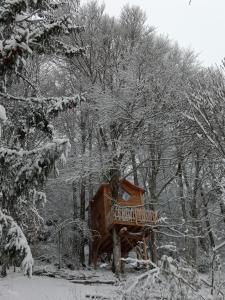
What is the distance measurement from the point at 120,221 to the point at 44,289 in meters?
4.98

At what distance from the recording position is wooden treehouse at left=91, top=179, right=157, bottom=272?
57.3 feet

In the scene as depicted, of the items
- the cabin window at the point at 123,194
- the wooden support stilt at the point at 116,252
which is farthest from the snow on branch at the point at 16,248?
the cabin window at the point at 123,194

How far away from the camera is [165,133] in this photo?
1886 centimetres

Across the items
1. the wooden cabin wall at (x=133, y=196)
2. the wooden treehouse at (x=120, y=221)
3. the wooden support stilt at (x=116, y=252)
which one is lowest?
the wooden support stilt at (x=116, y=252)

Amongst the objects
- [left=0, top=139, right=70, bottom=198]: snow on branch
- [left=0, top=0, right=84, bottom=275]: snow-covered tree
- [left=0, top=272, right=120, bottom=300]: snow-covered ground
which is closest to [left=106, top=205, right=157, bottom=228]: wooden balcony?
[left=0, top=272, right=120, bottom=300]: snow-covered ground

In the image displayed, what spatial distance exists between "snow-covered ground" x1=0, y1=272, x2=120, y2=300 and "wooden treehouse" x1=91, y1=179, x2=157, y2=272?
2642mm

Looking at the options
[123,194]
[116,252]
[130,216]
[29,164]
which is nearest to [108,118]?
[123,194]

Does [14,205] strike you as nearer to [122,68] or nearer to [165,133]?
[165,133]

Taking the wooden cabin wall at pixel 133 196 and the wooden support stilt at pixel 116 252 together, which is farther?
the wooden cabin wall at pixel 133 196

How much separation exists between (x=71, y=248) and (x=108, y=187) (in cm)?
324

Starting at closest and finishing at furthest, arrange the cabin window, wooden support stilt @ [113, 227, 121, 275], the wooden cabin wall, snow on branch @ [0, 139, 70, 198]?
snow on branch @ [0, 139, 70, 198] < wooden support stilt @ [113, 227, 121, 275] < the wooden cabin wall < the cabin window

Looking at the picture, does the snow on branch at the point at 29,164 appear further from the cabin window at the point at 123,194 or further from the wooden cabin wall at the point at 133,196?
the cabin window at the point at 123,194

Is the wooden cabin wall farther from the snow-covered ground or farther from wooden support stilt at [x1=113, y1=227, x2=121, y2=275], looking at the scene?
the snow-covered ground

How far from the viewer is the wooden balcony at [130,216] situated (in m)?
17.4
